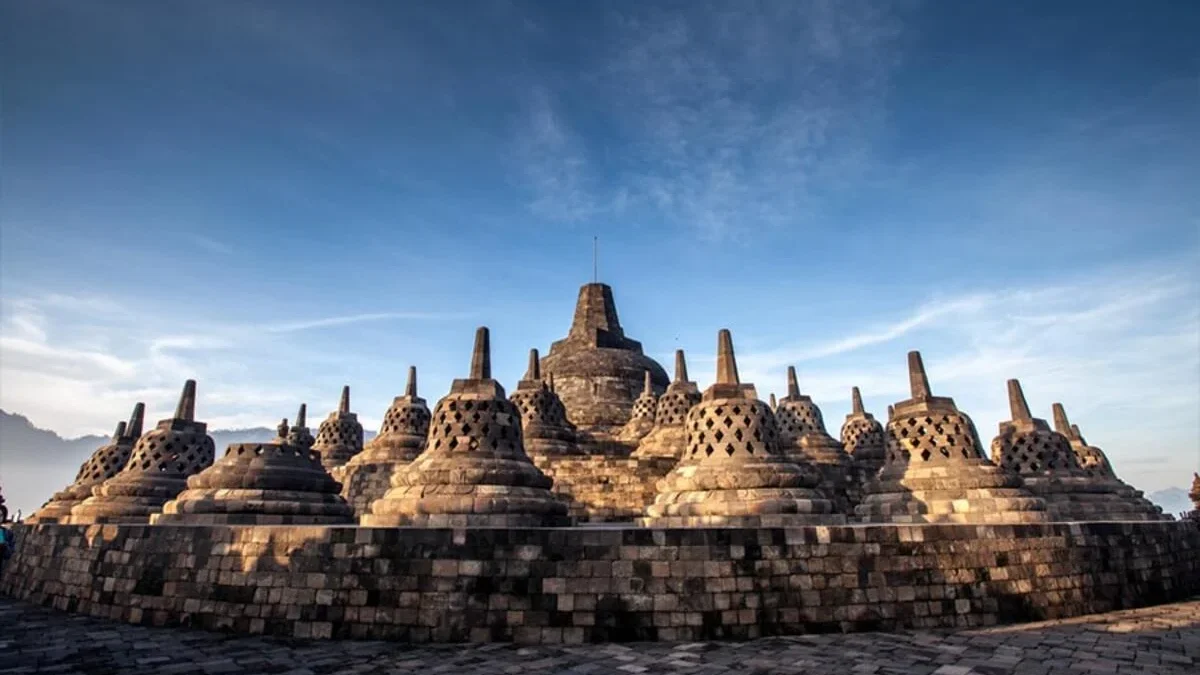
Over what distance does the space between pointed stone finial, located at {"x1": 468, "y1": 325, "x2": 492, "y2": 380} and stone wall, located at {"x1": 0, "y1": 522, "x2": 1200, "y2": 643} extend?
448 centimetres

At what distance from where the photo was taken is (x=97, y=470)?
711 inches

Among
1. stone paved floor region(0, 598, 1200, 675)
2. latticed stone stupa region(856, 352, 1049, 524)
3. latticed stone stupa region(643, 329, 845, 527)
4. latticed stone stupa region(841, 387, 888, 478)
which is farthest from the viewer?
latticed stone stupa region(841, 387, 888, 478)

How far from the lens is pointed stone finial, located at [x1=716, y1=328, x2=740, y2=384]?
1288cm

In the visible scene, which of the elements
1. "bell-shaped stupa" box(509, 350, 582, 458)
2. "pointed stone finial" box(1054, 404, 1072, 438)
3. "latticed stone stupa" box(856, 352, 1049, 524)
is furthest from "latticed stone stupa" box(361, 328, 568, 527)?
"pointed stone finial" box(1054, 404, 1072, 438)

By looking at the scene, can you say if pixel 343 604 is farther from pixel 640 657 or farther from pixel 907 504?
pixel 907 504

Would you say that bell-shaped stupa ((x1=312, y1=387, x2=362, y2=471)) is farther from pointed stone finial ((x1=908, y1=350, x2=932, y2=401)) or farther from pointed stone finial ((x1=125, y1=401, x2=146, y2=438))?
pointed stone finial ((x1=908, y1=350, x2=932, y2=401))

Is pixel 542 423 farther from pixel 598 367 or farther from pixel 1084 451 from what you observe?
pixel 1084 451

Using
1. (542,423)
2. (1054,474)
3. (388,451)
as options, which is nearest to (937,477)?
(1054,474)

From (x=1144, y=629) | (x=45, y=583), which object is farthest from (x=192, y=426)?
(x=1144, y=629)

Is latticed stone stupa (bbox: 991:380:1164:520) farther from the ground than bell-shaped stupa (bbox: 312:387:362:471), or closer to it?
closer to it

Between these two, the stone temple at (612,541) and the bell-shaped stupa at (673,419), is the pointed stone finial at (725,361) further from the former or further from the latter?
the bell-shaped stupa at (673,419)

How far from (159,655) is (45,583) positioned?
6.57 metres

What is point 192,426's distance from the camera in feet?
53.9

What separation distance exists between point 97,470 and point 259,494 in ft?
32.4
